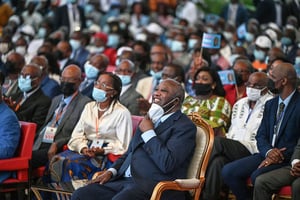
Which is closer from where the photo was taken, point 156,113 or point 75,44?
point 156,113

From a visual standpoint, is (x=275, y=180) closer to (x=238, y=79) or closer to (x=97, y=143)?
(x=97, y=143)

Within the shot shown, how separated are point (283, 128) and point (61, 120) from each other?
2.57 meters

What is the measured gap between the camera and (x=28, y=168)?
25.6ft

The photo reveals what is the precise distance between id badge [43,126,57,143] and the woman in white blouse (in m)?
0.46

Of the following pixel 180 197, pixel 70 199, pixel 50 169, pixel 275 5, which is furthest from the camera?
pixel 275 5

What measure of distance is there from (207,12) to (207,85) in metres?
11.7

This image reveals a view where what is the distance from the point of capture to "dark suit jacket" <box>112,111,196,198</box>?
21.9 ft

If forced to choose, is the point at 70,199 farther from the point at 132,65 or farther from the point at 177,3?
the point at 177,3

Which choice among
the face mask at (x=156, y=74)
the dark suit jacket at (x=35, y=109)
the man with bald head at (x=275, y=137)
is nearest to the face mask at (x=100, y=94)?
the dark suit jacket at (x=35, y=109)

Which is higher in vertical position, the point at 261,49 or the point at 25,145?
the point at 261,49

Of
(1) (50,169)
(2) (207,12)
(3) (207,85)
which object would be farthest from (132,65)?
(2) (207,12)

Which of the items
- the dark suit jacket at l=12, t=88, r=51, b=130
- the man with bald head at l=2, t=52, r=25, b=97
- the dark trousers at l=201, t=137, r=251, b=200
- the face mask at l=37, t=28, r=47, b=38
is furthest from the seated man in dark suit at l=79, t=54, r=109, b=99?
the face mask at l=37, t=28, r=47, b=38

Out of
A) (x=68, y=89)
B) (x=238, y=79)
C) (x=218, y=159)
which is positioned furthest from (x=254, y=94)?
(x=68, y=89)

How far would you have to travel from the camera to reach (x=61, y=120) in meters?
8.83
